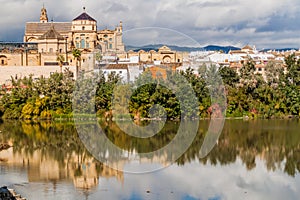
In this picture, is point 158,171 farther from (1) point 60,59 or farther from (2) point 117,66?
(1) point 60,59

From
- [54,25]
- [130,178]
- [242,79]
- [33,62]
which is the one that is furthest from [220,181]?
[54,25]

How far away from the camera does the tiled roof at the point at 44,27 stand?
127ft

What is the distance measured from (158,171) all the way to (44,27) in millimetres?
27239

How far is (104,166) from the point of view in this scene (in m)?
13.9

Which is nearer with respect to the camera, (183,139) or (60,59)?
(183,139)

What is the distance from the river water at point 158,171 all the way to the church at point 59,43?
46.0ft

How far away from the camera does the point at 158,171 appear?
13414 millimetres

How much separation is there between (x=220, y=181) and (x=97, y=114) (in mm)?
14339

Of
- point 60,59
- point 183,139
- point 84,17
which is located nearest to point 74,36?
point 84,17

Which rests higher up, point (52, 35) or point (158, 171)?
point (52, 35)

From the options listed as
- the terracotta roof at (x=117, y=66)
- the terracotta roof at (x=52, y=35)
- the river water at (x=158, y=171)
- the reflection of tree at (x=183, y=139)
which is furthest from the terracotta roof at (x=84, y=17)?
the river water at (x=158, y=171)

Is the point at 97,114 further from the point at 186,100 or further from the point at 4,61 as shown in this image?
the point at 4,61

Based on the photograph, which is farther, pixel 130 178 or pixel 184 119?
pixel 184 119

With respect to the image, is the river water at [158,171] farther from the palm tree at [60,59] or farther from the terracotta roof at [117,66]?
the palm tree at [60,59]
